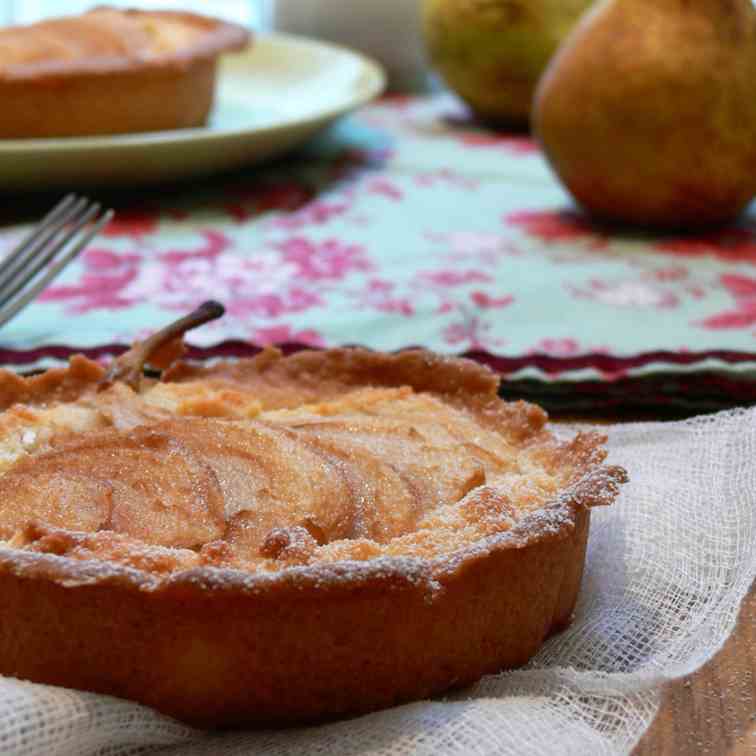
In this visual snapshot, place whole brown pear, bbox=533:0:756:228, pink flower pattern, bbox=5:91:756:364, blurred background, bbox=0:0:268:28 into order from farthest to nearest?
blurred background, bbox=0:0:268:28 < whole brown pear, bbox=533:0:756:228 < pink flower pattern, bbox=5:91:756:364

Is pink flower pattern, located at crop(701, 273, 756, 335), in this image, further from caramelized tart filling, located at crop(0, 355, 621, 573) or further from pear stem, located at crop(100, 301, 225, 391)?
pear stem, located at crop(100, 301, 225, 391)

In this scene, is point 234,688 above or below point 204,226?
above

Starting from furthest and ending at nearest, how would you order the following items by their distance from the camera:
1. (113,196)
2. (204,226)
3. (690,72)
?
1. (113,196)
2. (204,226)
3. (690,72)

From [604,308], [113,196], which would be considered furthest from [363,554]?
[113,196]

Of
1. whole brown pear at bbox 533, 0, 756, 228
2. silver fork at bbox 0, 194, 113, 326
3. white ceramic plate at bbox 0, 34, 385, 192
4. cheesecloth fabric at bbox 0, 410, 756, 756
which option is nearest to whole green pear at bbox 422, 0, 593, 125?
white ceramic plate at bbox 0, 34, 385, 192

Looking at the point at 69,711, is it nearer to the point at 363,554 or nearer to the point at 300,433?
the point at 363,554

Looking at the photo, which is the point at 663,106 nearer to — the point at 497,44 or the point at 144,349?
the point at 497,44

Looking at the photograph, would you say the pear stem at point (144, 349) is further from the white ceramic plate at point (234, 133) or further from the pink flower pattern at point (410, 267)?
the white ceramic plate at point (234, 133)
